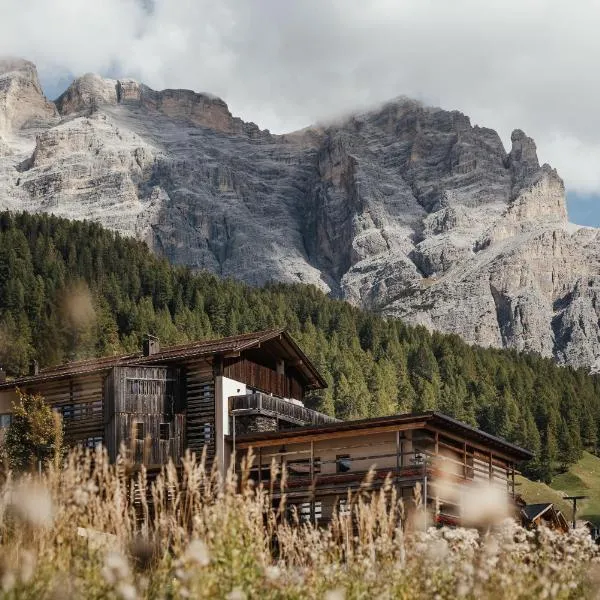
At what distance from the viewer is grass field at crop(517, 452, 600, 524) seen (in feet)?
249

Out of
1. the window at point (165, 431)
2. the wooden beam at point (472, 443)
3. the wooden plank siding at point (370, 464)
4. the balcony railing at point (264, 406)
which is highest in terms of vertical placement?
the balcony railing at point (264, 406)

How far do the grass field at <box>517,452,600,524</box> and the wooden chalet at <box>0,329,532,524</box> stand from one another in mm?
31288

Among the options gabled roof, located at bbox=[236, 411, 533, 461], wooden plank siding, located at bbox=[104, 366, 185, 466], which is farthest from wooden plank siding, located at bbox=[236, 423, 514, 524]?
wooden plank siding, located at bbox=[104, 366, 185, 466]

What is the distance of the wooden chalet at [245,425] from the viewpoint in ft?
116

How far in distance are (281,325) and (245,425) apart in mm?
81959

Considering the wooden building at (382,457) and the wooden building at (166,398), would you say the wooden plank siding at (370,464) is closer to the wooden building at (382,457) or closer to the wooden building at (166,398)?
the wooden building at (382,457)

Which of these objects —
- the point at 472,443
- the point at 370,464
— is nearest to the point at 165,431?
the point at 370,464

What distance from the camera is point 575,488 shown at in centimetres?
9012

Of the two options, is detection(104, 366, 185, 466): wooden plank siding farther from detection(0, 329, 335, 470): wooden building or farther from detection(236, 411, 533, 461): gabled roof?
detection(236, 411, 533, 461): gabled roof

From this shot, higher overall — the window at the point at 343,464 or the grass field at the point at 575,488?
the grass field at the point at 575,488

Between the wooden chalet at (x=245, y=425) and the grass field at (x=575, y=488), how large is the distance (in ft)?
103

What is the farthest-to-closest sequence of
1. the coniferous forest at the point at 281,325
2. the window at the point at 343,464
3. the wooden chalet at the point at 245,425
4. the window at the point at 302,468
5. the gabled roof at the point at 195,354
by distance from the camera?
the coniferous forest at the point at 281,325
the gabled roof at the point at 195,354
the window at the point at 302,468
the window at the point at 343,464
the wooden chalet at the point at 245,425

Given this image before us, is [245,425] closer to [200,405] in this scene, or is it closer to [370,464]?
[200,405]

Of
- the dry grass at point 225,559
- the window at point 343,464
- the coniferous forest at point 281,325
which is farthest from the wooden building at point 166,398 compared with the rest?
the coniferous forest at point 281,325
